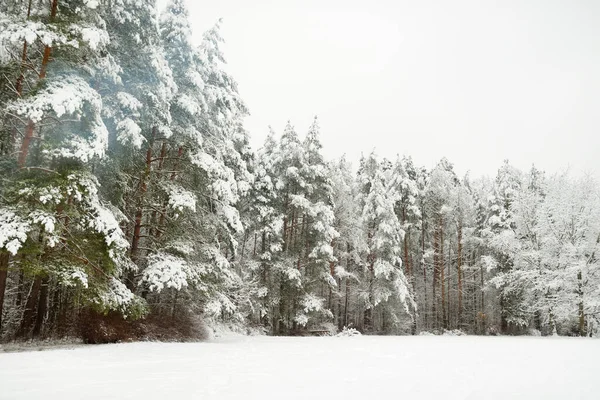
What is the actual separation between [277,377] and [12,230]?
6.37 m

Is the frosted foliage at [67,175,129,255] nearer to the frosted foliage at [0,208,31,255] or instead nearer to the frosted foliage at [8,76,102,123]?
the frosted foliage at [0,208,31,255]

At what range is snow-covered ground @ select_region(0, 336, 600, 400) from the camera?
5.03m

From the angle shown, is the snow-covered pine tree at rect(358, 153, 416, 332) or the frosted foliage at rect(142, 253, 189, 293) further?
the snow-covered pine tree at rect(358, 153, 416, 332)

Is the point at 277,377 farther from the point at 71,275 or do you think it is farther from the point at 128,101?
the point at 128,101

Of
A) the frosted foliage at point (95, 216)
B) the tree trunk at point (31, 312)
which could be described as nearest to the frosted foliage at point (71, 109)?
the frosted foliage at point (95, 216)

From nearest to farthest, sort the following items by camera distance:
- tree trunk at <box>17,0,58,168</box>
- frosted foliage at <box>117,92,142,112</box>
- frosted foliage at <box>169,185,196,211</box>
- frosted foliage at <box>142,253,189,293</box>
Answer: tree trunk at <box>17,0,58,168</box> → frosted foliage at <box>117,92,142,112</box> → frosted foliage at <box>142,253,189,293</box> → frosted foliage at <box>169,185,196,211</box>

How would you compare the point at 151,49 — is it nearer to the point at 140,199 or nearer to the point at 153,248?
the point at 140,199

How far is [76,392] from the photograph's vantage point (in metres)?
4.81

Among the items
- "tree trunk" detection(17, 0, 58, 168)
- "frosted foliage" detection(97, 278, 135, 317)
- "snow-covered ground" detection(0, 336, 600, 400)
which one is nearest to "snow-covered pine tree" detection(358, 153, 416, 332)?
"snow-covered ground" detection(0, 336, 600, 400)

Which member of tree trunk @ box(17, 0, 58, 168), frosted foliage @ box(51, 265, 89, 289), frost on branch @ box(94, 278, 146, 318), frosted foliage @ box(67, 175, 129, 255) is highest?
tree trunk @ box(17, 0, 58, 168)

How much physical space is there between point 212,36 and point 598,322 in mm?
27580

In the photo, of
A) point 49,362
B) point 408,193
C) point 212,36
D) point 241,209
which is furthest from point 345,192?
point 49,362

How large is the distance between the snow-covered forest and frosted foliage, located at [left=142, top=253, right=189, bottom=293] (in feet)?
0.20

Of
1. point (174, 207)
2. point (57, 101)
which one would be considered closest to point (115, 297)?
point (174, 207)
